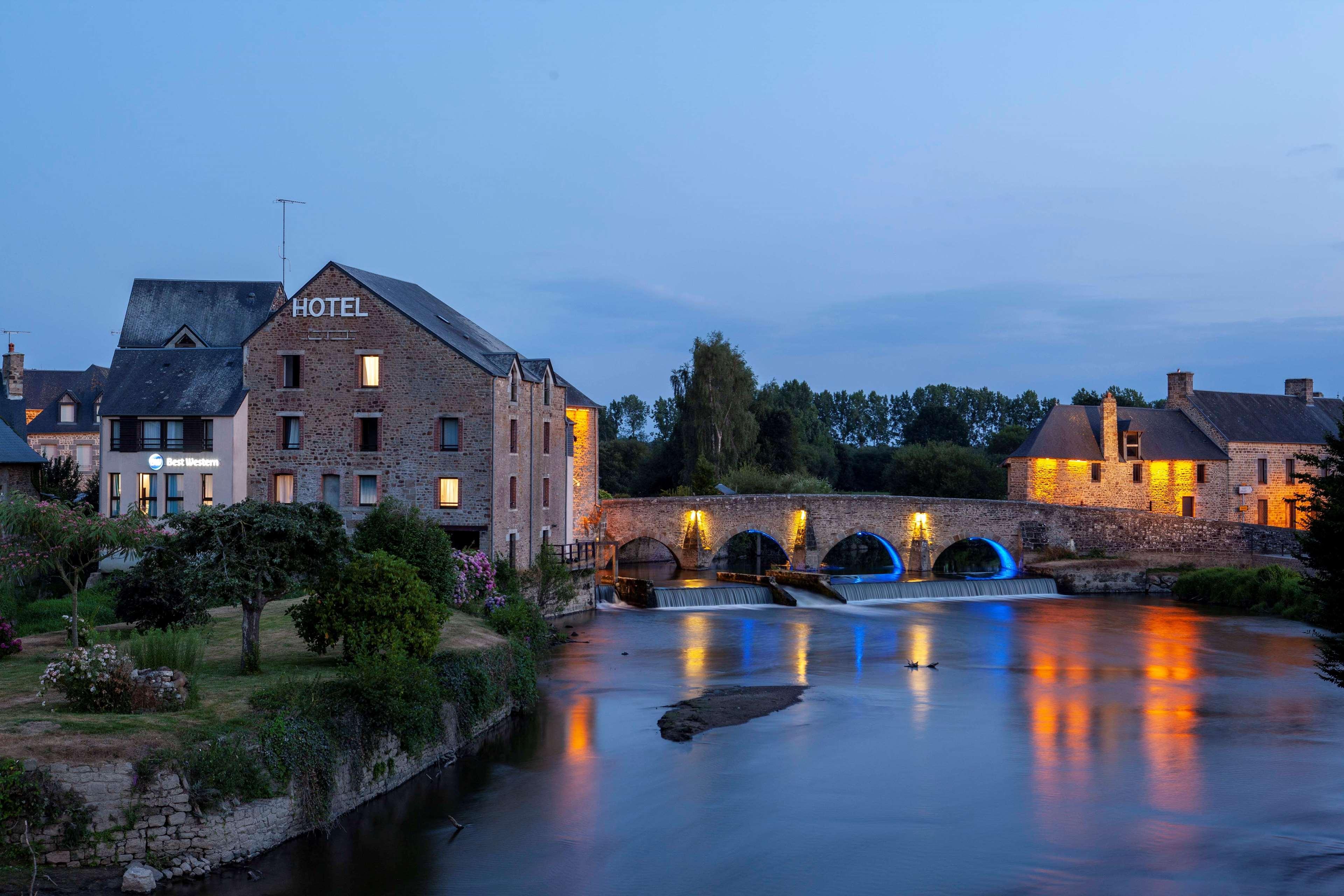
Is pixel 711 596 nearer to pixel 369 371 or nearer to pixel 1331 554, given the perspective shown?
pixel 369 371

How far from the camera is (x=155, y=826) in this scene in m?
11.4

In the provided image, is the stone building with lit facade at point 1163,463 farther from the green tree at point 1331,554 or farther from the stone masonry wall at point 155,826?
the stone masonry wall at point 155,826

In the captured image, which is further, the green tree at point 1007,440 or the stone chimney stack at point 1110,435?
the green tree at point 1007,440

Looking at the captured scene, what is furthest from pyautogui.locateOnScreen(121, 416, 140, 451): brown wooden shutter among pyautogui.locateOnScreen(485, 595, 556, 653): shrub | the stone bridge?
the stone bridge

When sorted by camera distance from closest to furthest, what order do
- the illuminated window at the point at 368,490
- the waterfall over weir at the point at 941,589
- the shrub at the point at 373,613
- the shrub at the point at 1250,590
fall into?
1. the shrub at the point at 373,613
2. the illuminated window at the point at 368,490
3. the shrub at the point at 1250,590
4. the waterfall over weir at the point at 941,589

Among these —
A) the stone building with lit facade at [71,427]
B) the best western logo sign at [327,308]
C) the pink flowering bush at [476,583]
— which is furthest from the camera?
the stone building with lit facade at [71,427]

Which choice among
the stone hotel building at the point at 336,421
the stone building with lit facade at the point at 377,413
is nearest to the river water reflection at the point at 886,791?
the stone building with lit facade at the point at 377,413

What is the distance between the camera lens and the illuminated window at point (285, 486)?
3344 cm

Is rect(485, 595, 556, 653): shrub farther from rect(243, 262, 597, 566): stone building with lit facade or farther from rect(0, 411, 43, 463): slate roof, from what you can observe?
rect(0, 411, 43, 463): slate roof

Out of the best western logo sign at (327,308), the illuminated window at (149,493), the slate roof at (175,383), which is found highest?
the best western logo sign at (327,308)

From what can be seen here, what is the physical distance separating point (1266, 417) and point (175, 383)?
152 ft

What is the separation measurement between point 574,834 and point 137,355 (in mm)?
26629

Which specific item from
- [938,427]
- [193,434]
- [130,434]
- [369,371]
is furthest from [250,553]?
[938,427]

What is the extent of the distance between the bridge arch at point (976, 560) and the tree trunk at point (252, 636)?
113ft
